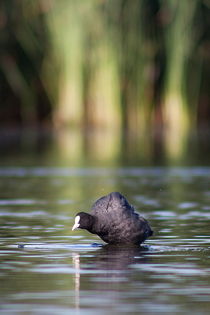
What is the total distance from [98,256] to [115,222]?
321 mm

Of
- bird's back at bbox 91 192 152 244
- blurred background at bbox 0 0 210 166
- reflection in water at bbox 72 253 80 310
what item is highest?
blurred background at bbox 0 0 210 166

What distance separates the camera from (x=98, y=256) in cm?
926

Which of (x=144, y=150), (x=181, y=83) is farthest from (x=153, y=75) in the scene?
(x=144, y=150)

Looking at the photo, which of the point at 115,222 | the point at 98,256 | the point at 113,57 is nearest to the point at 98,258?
the point at 98,256

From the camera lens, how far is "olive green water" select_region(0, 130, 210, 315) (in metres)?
7.07

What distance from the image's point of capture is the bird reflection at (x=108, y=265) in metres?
7.76

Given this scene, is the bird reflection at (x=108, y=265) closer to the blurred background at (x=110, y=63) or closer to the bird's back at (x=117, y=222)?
the bird's back at (x=117, y=222)

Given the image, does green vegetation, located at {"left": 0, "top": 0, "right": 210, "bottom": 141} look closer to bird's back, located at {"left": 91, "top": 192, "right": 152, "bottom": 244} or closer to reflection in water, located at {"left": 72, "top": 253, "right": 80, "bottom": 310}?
Result: bird's back, located at {"left": 91, "top": 192, "right": 152, "bottom": 244}

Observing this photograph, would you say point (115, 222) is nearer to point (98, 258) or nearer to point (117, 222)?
point (117, 222)

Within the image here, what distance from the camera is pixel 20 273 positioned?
8250 mm

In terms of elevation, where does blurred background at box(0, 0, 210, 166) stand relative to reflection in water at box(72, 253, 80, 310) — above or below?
above

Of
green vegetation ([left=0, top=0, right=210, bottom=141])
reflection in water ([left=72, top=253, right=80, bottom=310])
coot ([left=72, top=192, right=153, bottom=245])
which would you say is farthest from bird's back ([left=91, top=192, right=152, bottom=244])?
green vegetation ([left=0, top=0, right=210, bottom=141])

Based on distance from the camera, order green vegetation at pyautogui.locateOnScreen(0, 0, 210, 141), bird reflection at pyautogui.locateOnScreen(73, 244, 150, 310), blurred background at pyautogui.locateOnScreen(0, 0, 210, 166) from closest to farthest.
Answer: bird reflection at pyautogui.locateOnScreen(73, 244, 150, 310) → blurred background at pyautogui.locateOnScreen(0, 0, 210, 166) → green vegetation at pyautogui.locateOnScreen(0, 0, 210, 141)

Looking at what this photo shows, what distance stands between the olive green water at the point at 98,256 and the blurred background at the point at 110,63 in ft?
51.0
